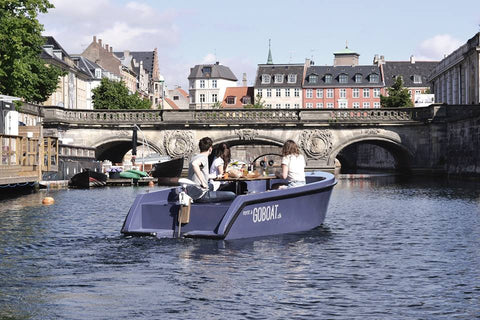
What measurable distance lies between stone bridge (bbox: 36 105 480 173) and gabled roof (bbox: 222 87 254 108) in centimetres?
8024

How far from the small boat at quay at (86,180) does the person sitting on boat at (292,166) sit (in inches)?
1006

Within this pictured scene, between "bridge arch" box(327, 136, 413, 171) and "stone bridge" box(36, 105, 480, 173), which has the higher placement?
"stone bridge" box(36, 105, 480, 173)

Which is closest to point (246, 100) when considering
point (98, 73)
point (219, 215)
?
point (98, 73)

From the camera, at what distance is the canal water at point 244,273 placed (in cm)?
948

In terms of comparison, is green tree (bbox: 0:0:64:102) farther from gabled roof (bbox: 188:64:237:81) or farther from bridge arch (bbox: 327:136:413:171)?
gabled roof (bbox: 188:64:237:81)

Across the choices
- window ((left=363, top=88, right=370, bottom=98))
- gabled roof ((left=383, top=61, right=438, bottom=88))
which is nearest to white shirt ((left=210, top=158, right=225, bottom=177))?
gabled roof ((left=383, top=61, right=438, bottom=88))

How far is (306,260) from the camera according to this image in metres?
13.3

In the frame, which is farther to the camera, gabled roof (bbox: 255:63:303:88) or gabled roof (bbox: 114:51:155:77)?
gabled roof (bbox: 114:51:155:77)

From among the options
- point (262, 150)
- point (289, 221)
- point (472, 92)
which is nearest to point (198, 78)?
point (262, 150)

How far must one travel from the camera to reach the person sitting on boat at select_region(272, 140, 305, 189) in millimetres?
16375

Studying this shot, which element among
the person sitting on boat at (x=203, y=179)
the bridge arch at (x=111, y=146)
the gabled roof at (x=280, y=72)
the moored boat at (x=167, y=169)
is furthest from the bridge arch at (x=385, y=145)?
the gabled roof at (x=280, y=72)

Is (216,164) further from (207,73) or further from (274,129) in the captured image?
(207,73)

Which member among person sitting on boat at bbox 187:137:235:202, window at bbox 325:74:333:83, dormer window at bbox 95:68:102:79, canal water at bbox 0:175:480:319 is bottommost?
canal water at bbox 0:175:480:319

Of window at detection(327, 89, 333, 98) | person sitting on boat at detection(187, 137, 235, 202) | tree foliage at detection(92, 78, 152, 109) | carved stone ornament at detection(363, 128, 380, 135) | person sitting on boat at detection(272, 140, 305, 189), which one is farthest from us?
window at detection(327, 89, 333, 98)
